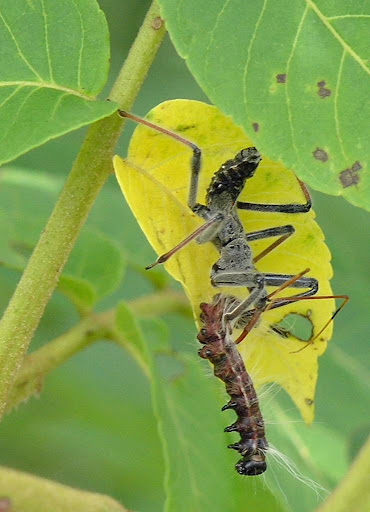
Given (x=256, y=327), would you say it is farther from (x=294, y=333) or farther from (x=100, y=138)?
(x=100, y=138)

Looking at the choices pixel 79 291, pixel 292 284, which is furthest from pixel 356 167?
pixel 79 291

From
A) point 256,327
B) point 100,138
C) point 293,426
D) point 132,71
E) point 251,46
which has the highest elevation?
point 251,46

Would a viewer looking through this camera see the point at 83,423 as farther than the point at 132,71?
Yes

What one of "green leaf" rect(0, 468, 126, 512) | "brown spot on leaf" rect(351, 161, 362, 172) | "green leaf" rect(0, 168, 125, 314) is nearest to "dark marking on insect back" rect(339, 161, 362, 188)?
"brown spot on leaf" rect(351, 161, 362, 172)

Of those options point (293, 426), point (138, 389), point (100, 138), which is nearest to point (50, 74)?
point (100, 138)

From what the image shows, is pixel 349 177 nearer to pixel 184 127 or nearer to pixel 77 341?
pixel 184 127

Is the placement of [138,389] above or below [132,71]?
below

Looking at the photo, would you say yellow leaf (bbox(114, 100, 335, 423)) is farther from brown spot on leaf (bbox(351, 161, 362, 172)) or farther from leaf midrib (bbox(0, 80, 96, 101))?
brown spot on leaf (bbox(351, 161, 362, 172))
